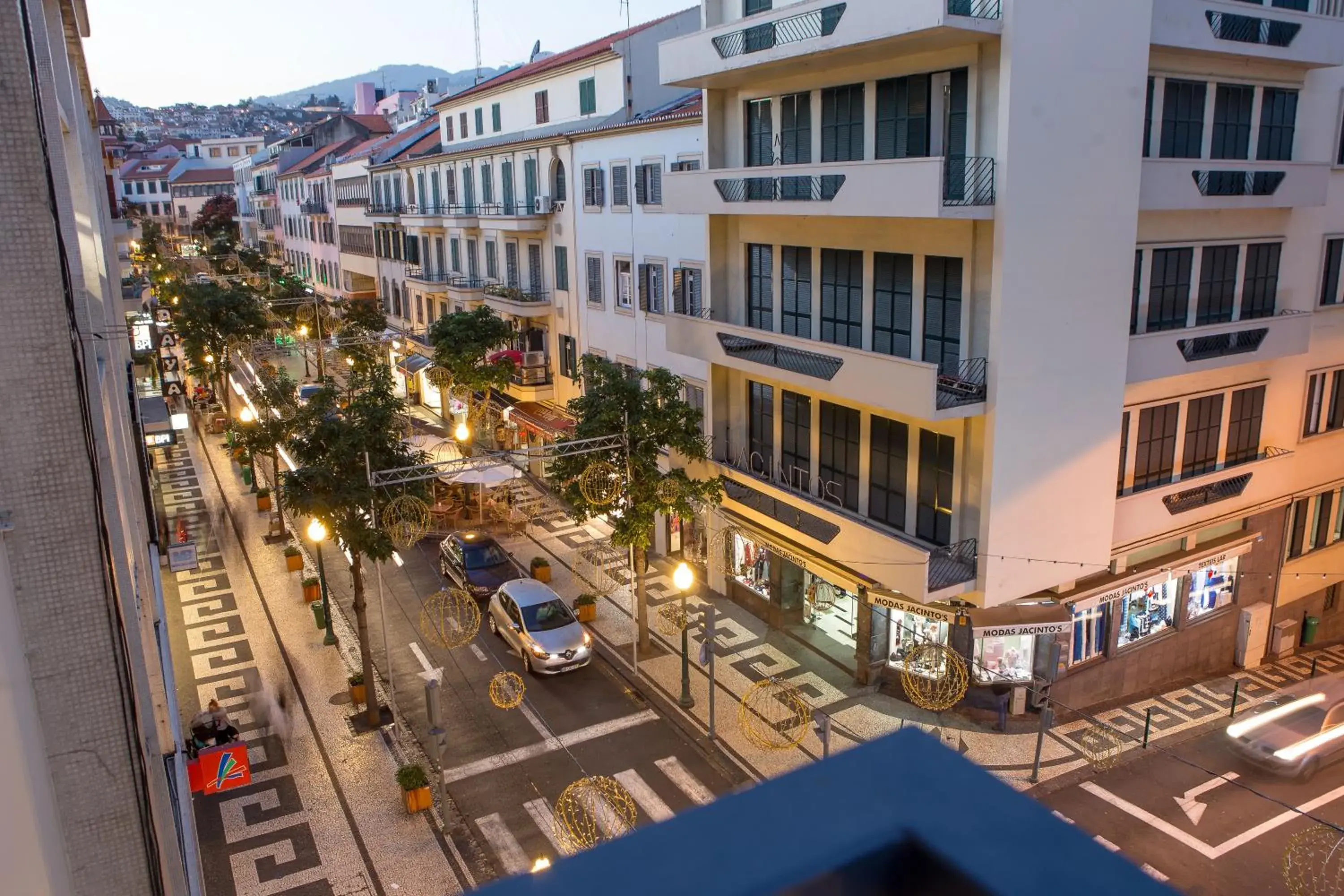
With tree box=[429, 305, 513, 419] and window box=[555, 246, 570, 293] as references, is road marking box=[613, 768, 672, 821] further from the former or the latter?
window box=[555, 246, 570, 293]

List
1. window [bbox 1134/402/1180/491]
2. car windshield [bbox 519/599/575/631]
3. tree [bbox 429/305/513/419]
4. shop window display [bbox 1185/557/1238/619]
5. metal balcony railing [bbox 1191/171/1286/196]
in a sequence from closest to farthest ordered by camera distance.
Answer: metal balcony railing [bbox 1191/171/1286/196] < window [bbox 1134/402/1180/491] < shop window display [bbox 1185/557/1238/619] < car windshield [bbox 519/599/575/631] < tree [bbox 429/305/513/419]

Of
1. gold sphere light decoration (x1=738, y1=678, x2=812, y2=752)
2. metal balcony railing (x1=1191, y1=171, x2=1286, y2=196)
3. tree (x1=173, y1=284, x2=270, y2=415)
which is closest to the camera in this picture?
metal balcony railing (x1=1191, y1=171, x2=1286, y2=196)

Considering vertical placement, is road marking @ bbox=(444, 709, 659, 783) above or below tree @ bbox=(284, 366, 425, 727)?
below

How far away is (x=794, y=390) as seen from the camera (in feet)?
74.6

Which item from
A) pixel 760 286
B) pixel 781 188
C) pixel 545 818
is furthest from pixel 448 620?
pixel 781 188

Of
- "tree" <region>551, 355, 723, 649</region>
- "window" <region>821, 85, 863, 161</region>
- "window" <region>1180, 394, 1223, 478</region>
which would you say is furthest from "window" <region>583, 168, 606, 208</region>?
"window" <region>1180, 394, 1223, 478</region>

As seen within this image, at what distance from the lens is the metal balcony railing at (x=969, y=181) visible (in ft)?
55.6

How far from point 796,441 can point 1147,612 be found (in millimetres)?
8521

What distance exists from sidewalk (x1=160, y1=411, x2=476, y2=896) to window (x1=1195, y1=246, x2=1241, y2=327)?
58.4 ft

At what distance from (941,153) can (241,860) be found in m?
16.9

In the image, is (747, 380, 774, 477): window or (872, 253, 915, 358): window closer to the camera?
(872, 253, 915, 358): window

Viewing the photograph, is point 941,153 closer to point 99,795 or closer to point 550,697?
point 550,697

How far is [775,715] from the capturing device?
20.5 m

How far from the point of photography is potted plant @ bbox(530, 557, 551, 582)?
27.1 metres
